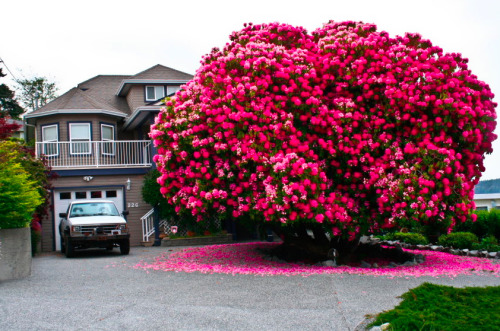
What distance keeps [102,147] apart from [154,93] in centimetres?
405

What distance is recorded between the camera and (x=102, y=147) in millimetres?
21547

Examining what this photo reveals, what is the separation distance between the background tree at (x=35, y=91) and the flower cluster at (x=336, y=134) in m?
39.7

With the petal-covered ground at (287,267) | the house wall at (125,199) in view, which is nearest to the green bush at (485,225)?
the petal-covered ground at (287,267)

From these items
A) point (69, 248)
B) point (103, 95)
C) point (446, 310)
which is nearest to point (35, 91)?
point (103, 95)

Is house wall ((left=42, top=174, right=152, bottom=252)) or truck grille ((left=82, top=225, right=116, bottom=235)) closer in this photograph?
truck grille ((left=82, top=225, right=116, bottom=235))

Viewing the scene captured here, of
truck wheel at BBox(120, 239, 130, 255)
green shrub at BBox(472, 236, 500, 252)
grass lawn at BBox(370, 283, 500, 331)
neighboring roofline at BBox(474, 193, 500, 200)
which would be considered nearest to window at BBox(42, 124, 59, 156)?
truck wheel at BBox(120, 239, 130, 255)

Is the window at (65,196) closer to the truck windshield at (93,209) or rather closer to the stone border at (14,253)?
the truck windshield at (93,209)

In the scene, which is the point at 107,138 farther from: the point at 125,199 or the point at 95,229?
the point at 95,229

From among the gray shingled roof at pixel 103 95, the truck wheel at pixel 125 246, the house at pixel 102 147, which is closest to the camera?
the truck wheel at pixel 125 246

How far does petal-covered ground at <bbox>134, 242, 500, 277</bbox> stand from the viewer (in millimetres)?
9867

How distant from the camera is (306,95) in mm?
10133

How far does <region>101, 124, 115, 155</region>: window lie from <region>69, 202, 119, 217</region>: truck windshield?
589 cm

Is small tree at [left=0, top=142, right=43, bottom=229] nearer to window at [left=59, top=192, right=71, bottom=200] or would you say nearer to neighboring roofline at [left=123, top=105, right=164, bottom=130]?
neighboring roofline at [left=123, top=105, right=164, bottom=130]

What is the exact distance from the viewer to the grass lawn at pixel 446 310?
180 inches
